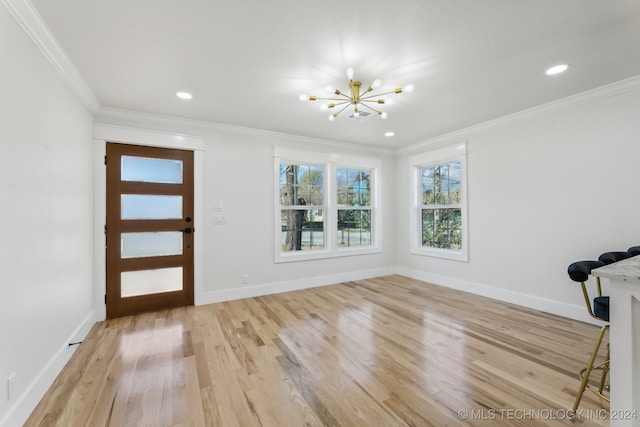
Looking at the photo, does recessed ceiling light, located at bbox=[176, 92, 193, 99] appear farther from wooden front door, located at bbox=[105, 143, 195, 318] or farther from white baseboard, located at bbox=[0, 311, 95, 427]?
white baseboard, located at bbox=[0, 311, 95, 427]

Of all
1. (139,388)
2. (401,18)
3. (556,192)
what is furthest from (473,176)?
(139,388)

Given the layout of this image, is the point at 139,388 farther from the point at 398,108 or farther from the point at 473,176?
the point at 473,176

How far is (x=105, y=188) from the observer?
3.27m

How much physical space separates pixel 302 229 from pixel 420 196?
2401 millimetres

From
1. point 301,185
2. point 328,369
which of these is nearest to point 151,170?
point 301,185

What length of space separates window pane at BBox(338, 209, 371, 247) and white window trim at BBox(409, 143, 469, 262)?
2.81 feet

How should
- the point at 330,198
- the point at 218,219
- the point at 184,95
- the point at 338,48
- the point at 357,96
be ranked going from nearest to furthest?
the point at 338,48 < the point at 357,96 < the point at 184,95 < the point at 218,219 < the point at 330,198

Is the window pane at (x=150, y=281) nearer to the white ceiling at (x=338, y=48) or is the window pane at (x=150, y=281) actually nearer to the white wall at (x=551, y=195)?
the white ceiling at (x=338, y=48)

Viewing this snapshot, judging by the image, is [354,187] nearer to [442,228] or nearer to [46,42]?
[442,228]

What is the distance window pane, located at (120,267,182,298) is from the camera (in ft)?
11.2

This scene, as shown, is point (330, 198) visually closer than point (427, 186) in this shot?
Yes

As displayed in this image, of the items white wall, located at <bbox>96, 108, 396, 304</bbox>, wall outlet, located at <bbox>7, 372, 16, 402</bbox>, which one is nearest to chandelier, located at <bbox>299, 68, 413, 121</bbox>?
white wall, located at <bbox>96, 108, 396, 304</bbox>

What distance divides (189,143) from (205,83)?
4.15 ft

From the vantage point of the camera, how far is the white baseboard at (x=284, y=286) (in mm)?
3841
